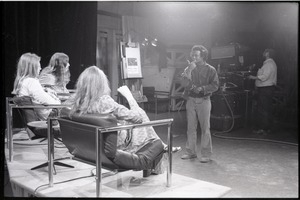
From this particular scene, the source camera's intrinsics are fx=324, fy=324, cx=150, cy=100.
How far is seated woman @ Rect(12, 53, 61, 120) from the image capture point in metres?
3.91

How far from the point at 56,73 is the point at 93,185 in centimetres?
218

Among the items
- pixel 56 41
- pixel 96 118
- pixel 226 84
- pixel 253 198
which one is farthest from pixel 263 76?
pixel 96 118

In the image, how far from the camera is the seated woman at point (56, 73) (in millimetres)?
4539

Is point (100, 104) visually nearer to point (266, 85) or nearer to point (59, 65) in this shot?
point (59, 65)

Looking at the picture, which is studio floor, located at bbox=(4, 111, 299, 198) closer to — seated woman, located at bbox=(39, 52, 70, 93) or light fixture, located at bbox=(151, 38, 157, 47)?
seated woman, located at bbox=(39, 52, 70, 93)

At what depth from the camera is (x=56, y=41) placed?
6.41 meters

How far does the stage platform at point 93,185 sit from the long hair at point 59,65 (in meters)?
1.41

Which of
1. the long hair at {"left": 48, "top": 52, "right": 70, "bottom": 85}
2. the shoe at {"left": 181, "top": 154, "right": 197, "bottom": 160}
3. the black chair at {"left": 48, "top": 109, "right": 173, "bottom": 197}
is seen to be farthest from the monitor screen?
the black chair at {"left": 48, "top": 109, "right": 173, "bottom": 197}

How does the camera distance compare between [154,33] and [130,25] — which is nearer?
[130,25]

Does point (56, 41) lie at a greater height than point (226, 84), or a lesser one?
greater

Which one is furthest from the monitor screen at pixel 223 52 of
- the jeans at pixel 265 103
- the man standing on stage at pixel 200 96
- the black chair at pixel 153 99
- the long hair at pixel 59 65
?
the long hair at pixel 59 65

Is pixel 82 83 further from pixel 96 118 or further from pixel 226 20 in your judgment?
pixel 226 20

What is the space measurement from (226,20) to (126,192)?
24.4ft

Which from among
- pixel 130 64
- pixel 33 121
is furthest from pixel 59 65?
pixel 130 64
